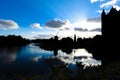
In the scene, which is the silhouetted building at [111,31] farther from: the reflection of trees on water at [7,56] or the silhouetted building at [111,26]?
the reflection of trees on water at [7,56]

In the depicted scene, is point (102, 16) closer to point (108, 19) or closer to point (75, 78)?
point (108, 19)

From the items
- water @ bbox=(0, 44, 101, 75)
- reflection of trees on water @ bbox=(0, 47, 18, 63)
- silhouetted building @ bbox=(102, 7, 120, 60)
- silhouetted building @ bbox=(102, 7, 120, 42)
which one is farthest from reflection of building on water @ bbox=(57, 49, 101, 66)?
silhouetted building @ bbox=(102, 7, 120, 42)

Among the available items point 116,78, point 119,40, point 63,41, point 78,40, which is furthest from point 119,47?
point 63,41

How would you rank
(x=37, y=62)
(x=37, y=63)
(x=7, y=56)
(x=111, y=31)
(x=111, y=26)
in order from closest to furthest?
(x=37, y=63) < (x=37, y=62) < (x=7, y=56) < (x=111, y=31) < (x=111, y=26)

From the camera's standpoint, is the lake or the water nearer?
the lake

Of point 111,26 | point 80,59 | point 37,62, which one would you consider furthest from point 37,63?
point 111,26

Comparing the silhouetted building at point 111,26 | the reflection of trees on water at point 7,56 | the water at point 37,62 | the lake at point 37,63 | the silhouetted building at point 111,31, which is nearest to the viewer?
the lake at point 37,63

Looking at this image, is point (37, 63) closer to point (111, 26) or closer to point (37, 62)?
point (37, 62)

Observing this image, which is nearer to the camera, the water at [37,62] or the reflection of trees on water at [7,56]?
the water at [37,62]

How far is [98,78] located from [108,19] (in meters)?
67.7

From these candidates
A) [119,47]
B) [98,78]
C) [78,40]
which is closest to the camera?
[98,78]

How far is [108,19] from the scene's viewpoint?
252ft

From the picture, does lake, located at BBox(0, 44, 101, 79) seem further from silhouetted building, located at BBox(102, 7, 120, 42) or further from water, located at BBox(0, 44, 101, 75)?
silhouetted building, located at BBox(102, 7, 120, 42)

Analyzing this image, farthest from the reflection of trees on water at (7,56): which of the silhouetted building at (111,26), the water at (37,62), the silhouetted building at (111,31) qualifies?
the silhouetted building at (111,26)
